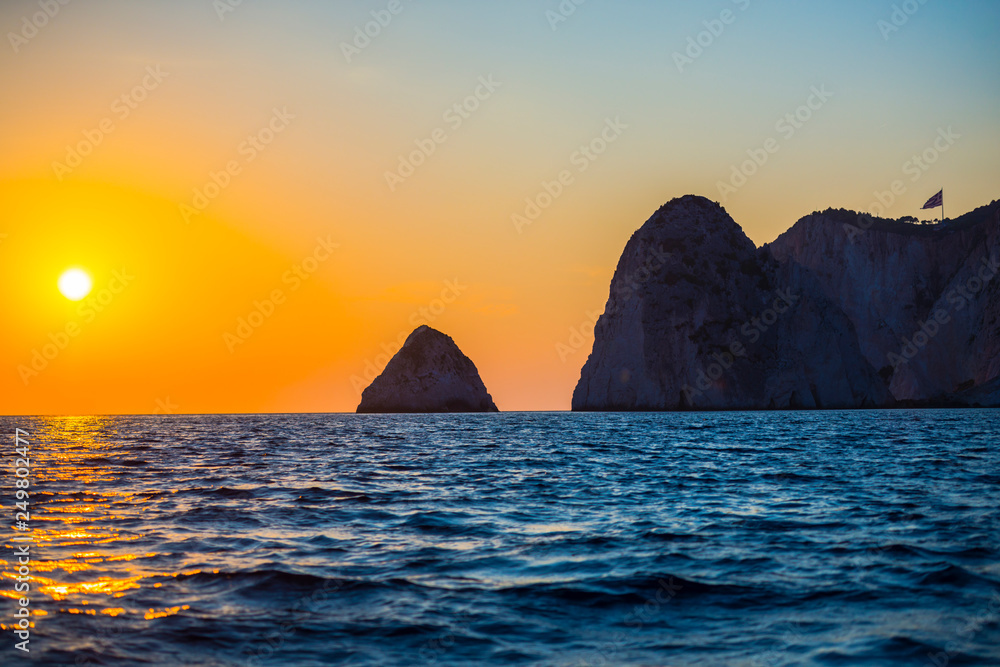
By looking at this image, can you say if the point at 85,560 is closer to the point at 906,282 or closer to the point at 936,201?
the point at 936,201

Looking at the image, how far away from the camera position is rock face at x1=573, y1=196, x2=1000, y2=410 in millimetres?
141750

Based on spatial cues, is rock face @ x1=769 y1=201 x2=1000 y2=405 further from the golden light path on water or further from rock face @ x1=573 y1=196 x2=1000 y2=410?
the golden light path on water

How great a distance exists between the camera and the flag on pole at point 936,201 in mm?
145238

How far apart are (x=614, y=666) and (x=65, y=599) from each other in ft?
24.3

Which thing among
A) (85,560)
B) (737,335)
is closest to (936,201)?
(737,335)

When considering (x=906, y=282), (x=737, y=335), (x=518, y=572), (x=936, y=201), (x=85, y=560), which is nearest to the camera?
(x=518, y=572)

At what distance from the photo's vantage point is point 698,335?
472ft

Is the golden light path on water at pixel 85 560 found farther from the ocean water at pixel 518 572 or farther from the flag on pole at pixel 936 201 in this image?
the flag on pole at pixel 936 201

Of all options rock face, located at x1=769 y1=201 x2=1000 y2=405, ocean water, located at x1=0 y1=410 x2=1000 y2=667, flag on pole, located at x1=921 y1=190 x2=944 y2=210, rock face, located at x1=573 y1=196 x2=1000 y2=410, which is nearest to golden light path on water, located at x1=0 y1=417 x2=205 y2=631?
ocean water, located at x1=0 y1=410 x2=1000 y2=667

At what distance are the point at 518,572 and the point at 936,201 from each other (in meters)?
157

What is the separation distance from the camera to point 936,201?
481ft

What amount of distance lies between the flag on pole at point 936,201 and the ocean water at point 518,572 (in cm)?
13857

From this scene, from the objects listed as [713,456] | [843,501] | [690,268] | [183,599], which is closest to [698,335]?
[690,268]

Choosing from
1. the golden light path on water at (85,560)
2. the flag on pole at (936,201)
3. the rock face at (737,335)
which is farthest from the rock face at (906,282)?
the golden light path on water at (85,560)
